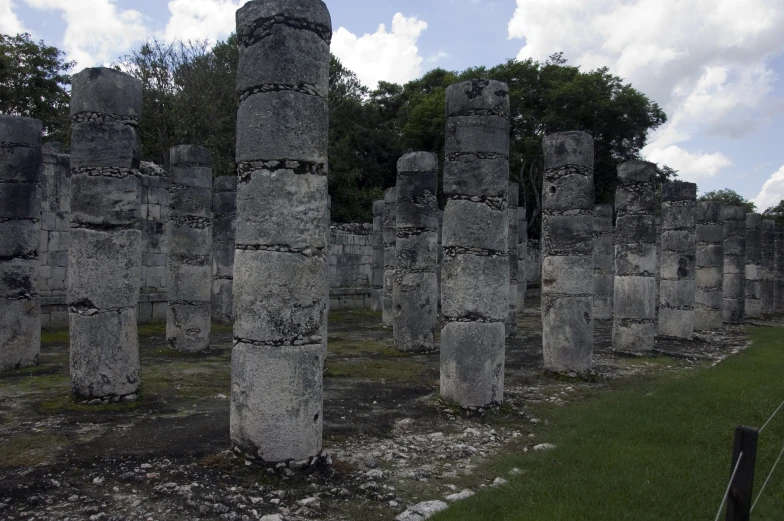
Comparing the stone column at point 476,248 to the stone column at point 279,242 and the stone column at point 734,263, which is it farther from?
the stone column at point 734,263

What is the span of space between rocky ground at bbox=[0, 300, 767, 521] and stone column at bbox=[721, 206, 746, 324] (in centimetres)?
1235

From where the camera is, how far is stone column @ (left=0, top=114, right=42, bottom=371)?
10523 mm

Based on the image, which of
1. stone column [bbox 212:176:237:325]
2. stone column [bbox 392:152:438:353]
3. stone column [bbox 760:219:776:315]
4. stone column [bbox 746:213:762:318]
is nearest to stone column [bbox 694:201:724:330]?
stone column [bbox 746:213:762:318]

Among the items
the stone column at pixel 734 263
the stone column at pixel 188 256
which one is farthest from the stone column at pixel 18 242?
the stone column at pixel 734 263

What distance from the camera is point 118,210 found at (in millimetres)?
8719

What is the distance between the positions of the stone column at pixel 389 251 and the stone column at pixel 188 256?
6.38m

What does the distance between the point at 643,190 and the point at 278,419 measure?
435 inches

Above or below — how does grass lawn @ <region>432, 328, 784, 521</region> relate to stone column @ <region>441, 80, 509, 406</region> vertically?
below

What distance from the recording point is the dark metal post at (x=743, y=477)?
11.9ft

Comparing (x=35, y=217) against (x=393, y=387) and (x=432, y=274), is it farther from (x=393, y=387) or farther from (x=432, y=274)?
(x=432, y=274)

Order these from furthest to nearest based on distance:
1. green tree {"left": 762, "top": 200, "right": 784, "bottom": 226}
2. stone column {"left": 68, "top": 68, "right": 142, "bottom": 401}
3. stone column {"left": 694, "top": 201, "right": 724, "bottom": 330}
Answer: green tree {"left": 762, "top": 200, "right": 784, "bottom": 226}, stone column {"left": 694, "top": 201, "right": 724, "bottom": 330}, stone column {"left": 68, "top": 68, "right": 142, "bottom": 401}

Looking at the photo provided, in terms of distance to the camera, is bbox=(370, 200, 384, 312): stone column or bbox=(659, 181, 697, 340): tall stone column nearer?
bbox=(659, 181, 697, 340): tall stone column

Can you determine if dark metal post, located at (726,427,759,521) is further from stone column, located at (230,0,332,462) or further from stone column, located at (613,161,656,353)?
stone column, located at (613,161,656,353)

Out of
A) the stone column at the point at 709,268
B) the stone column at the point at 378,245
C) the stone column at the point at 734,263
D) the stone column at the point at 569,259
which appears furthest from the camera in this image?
the stone column at the point at 734,263
